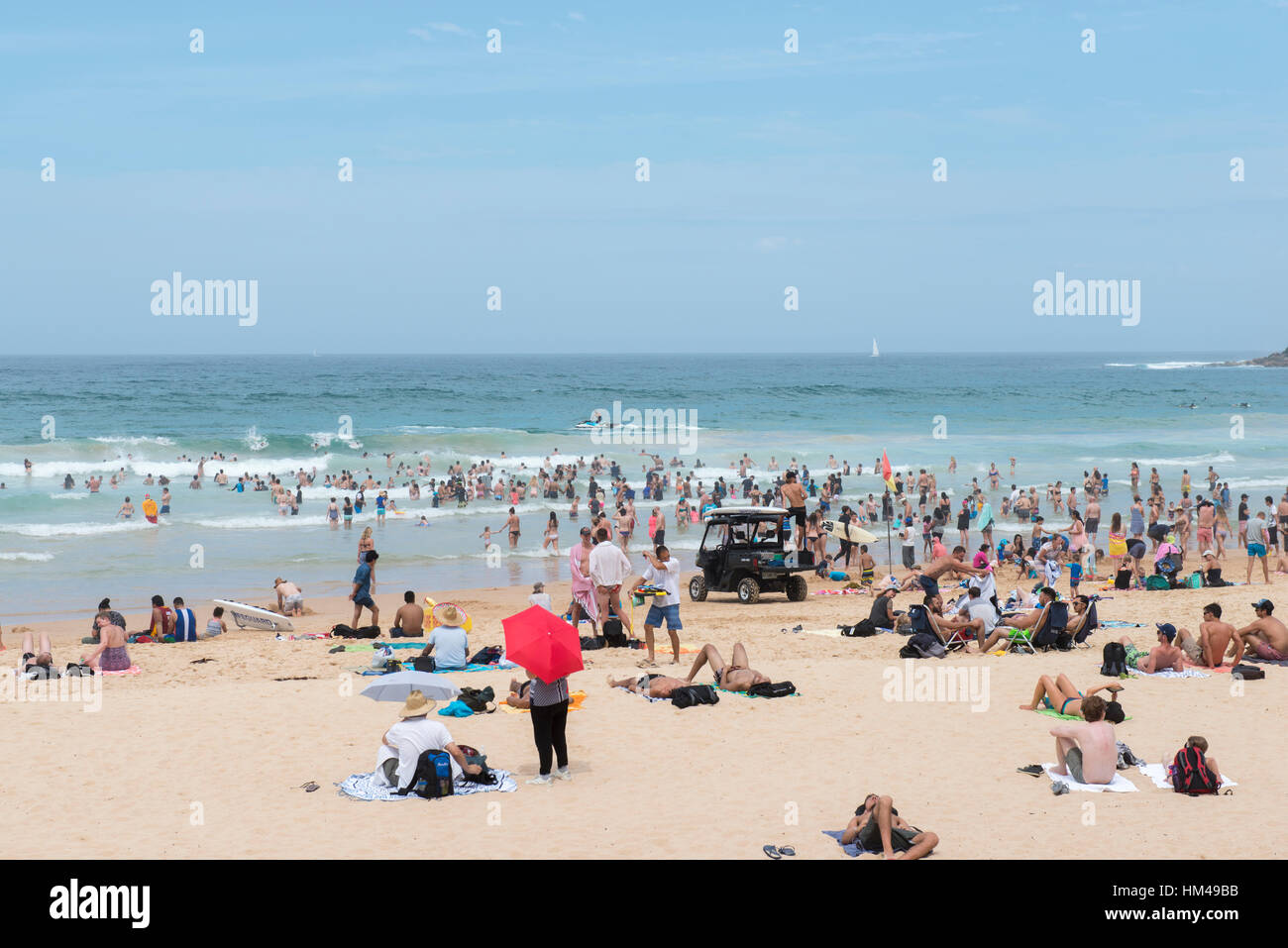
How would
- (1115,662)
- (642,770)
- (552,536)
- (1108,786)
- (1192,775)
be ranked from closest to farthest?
(1192,775) → (1108,786) → (642,770) → (1115,662) → (552,536)

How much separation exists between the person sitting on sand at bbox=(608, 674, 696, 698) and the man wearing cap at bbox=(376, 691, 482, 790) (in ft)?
10.7

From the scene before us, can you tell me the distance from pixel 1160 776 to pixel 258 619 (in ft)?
43.6

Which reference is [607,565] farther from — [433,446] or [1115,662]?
[433,446]

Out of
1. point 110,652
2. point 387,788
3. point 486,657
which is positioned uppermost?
point 110,652

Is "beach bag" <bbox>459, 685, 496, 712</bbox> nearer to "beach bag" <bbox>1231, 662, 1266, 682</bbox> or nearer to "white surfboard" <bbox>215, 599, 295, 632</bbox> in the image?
"white surfboard" <bbox>215, 599, 295, 632</bbox>

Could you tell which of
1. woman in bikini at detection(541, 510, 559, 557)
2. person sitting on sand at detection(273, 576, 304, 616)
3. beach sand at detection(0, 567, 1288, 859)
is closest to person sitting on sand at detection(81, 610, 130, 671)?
beach sand at detection(0, 567, 1288, 859)

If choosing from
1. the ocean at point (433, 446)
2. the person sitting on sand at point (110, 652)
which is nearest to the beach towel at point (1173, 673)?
the person sitting on sand at point (110, 652)

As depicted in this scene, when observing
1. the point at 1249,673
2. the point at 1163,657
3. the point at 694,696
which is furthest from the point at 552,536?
the point at 1249,673

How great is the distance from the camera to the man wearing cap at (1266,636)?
534 inches

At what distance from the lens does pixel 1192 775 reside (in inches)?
353

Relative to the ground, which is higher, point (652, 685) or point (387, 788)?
point (652, 685)

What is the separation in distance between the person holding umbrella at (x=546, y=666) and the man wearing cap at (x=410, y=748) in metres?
0.60
